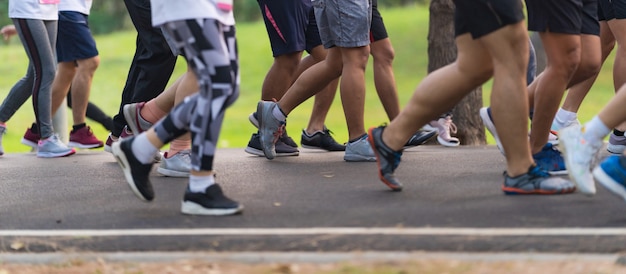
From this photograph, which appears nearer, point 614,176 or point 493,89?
point 614,176

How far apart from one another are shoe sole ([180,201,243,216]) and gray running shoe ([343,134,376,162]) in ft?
8.31

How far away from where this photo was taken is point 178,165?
7410mm

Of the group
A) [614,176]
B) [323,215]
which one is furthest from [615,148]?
[323,215]

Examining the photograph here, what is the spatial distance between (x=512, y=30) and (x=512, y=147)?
25.3 inches

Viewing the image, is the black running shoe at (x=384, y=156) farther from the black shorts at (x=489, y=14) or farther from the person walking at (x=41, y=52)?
the person walking at (x=41, y=52)

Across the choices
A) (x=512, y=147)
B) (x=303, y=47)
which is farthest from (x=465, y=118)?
(x=512, y=147)

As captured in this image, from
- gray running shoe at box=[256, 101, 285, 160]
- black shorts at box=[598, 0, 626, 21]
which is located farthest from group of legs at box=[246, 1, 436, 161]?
black shorts at box=[598, 0, 626, 21]

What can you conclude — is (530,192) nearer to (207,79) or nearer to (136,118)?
(207,79)

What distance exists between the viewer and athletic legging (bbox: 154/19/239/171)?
5.44m

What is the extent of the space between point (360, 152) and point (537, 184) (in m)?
2.45

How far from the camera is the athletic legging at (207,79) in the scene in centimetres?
544

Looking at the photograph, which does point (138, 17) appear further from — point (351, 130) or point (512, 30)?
point (512, 30)

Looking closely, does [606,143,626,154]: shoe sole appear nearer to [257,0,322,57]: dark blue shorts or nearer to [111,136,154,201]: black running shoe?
[257,0,322,57]: dark blue shorts

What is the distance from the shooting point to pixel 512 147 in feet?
19.0
